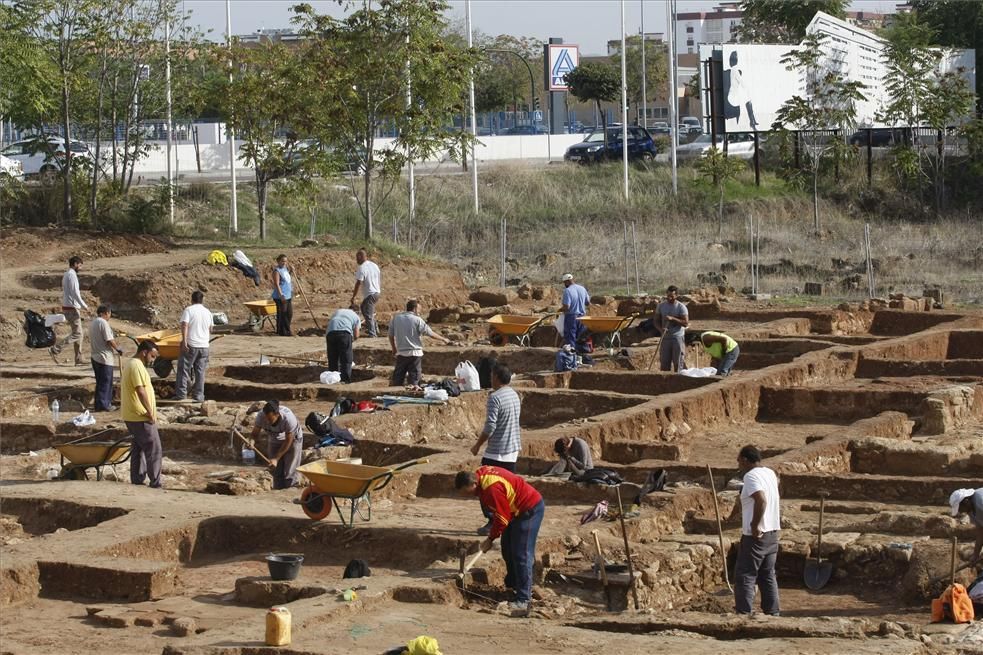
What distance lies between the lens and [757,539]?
11.0 meters

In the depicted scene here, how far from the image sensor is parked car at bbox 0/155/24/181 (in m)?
33.4

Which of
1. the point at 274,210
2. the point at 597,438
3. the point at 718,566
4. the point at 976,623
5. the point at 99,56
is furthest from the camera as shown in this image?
the point at 274,210

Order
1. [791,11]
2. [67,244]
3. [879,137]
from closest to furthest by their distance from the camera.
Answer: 1. [67,244]
2. [879,137]
3. [791,11]

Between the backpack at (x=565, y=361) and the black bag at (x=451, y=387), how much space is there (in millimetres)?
2501

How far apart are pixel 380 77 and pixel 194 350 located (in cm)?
1443

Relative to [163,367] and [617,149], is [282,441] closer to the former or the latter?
[163,367]

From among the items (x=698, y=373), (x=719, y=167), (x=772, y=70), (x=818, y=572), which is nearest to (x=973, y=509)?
(x=818, y=572)

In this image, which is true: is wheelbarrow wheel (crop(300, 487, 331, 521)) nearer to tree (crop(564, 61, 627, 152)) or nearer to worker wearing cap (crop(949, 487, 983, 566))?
worker wearing cap (crop(949, 487, 983, 566))

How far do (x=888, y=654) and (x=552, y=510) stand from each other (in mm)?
4837

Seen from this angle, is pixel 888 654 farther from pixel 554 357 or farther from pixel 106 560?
pixel 554 357

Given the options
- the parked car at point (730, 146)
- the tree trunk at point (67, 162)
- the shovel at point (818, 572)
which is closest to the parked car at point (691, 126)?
the parked car at point (730, 146)

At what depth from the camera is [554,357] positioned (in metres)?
22.6

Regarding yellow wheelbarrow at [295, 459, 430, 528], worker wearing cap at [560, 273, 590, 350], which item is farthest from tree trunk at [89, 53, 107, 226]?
yellow wheelbarrow at [295, 459, 430, 528]

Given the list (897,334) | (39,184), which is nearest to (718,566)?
(897,334)
